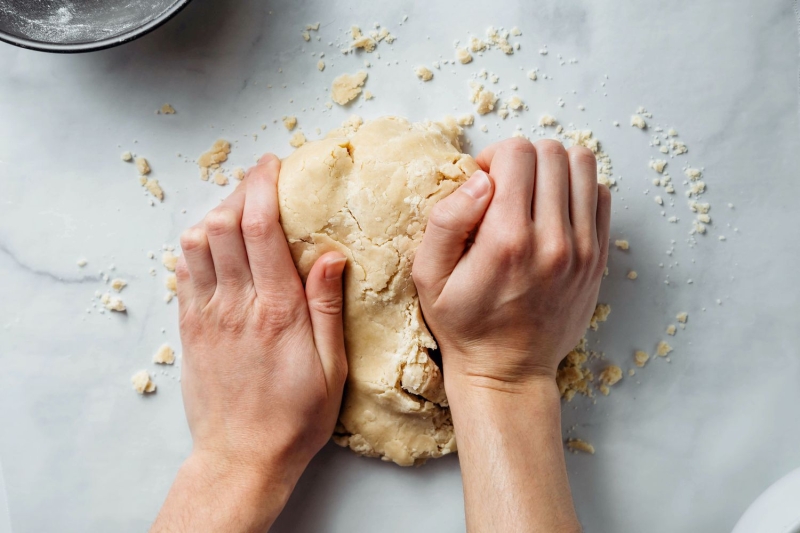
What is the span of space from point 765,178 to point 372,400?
1053 millimetres

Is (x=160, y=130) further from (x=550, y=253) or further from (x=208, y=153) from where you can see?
(x=550, y=253)

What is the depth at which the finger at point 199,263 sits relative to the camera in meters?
1.22

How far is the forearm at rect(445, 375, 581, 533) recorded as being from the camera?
3.59 ft

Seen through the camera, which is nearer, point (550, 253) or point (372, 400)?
point (550, 253)

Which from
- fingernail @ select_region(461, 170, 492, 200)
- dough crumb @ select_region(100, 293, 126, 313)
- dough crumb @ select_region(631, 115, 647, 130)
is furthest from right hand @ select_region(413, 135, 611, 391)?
dough crumb @ select_region(100, 293, 126, 313)

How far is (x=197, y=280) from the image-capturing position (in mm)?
1253

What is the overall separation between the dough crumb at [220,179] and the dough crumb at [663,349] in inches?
42.4

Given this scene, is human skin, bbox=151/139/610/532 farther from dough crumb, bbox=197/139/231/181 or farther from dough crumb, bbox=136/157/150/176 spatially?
dough crumb, bbox=136/157/150/176

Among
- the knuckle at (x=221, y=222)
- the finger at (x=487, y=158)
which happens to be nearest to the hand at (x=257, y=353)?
the knuckle at (x=221, y=222)

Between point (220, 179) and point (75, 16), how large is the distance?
47cm

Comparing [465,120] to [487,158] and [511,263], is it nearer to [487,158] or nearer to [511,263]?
[487,158]

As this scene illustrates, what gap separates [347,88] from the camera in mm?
1366

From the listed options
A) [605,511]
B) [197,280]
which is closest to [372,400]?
[197,280]

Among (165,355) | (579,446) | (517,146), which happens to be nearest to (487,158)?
(517,146)
